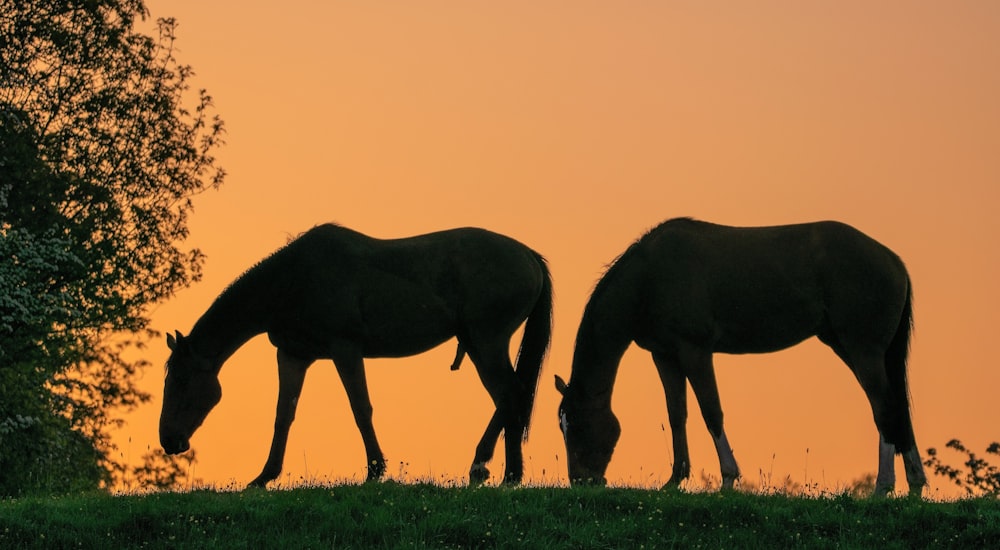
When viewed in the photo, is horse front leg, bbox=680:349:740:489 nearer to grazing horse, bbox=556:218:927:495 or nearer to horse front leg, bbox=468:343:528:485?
grazing horse, bbox=556:218:927:495

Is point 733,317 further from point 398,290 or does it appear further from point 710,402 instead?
point 398,290

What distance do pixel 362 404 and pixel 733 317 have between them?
16.5 ft

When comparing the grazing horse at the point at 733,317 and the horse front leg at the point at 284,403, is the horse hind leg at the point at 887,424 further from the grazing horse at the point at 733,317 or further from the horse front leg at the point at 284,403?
the horse front leg at the point at 284,403

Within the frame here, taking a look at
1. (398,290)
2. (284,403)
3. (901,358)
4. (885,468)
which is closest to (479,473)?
(398,290)

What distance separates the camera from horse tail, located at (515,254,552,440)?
18250 mm

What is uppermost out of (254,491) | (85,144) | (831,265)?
(85,144)

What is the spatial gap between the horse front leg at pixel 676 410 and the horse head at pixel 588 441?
2.46 feet

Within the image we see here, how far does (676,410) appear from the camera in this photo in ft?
58.0

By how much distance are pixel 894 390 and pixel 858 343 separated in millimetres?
1010

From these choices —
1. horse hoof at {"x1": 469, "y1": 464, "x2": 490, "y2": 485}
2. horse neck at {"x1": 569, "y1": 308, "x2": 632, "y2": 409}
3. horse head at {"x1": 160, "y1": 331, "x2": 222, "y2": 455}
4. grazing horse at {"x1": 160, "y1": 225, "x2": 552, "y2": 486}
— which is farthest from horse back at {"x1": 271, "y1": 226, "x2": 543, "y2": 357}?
horse hoof at {"x1": 469, "y1": 464, "x2": 490, "y2": 485}

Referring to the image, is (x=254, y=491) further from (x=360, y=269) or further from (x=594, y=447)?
(x=594, y=447)

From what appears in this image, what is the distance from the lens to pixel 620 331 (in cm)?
1811

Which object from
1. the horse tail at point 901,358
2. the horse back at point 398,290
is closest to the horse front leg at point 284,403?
the horse back at point 398,290

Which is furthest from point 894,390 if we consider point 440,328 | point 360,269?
point 360,269
